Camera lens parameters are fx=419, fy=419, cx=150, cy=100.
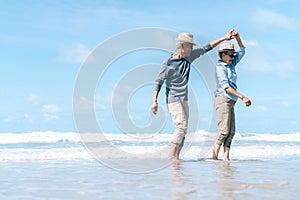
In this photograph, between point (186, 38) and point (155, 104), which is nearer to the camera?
point (155, 104)

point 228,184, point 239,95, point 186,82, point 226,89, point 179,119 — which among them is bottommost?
point 228,184

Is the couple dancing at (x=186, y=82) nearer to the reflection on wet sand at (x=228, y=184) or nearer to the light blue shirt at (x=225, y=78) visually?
the light blue shirt at (x=225, y=78)

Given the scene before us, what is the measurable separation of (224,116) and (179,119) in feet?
2.17

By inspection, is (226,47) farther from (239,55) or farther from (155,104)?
(155,104)

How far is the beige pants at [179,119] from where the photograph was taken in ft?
20.0

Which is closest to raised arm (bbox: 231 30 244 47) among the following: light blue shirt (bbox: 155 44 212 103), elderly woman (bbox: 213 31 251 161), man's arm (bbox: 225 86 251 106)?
elderly woman (bbox: 213 31 251 161)

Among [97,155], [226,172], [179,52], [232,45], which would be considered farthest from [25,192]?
[97,155]

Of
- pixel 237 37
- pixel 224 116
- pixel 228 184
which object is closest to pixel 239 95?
pixel 224 116

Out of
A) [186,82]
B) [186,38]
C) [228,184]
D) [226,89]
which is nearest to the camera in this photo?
[228,184]

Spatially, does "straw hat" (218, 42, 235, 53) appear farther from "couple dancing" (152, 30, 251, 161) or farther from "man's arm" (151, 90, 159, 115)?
"man's arm" (151, 90, 159, 115)

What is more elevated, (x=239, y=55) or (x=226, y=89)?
(x=239, y=55)

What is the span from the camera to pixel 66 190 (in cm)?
352

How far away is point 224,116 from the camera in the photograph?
6.13 m

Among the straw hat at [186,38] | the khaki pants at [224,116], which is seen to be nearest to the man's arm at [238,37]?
the straw hat at [186,38]
